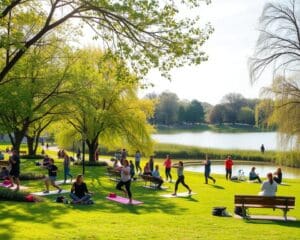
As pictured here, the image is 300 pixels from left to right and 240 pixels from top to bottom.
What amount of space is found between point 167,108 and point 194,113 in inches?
592

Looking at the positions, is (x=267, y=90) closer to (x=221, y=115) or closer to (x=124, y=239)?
(x=124, y=239)

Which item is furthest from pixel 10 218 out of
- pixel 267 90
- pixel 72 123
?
pixel 72 123

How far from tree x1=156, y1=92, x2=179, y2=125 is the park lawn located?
140 m

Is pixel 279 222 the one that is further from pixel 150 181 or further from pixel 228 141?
pixel 228 141

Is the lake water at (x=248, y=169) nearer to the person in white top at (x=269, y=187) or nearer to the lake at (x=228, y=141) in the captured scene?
the lake at (x=228, y=141)

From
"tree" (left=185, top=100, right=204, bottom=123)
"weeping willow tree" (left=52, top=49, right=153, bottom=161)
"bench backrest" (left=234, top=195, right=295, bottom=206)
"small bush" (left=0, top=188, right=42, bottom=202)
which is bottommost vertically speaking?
"small bush" (left=0, top=188, right=42, bottom=202)

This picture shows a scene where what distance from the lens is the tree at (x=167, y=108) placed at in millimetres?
160875

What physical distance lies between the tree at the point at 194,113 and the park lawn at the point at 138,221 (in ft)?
495

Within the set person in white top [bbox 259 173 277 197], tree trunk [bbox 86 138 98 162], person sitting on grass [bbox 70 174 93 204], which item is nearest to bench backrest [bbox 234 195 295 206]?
person in white top [bbox 259 173 277 197]

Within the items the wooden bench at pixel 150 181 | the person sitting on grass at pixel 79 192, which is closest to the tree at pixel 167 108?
the wooden bench at pixel 150 181

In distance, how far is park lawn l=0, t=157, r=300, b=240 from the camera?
11.4 meters

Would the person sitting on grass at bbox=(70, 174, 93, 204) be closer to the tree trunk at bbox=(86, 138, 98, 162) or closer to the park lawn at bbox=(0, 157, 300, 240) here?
the park lawn at bbox=(0, 157, 300, 240)

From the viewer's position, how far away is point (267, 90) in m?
27.6

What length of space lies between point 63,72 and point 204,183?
11312 mm
